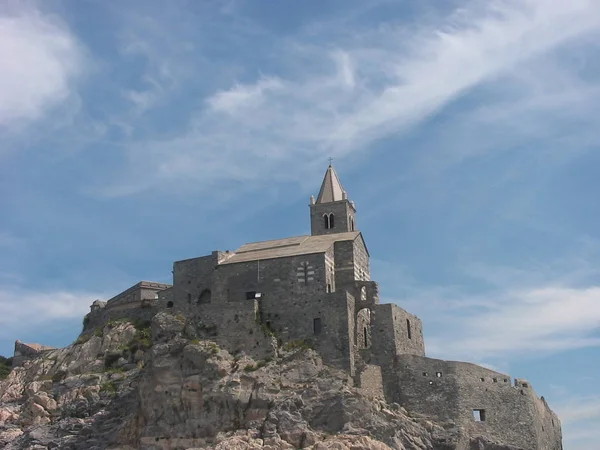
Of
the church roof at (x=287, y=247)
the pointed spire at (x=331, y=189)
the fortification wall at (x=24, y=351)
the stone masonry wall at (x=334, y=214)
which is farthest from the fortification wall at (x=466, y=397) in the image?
the fortification wall at (x=24, y=351)

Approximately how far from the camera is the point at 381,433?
58281mm

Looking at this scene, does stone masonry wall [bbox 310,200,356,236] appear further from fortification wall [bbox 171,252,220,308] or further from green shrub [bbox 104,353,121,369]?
green shrub [bbox 104,353,121,369]

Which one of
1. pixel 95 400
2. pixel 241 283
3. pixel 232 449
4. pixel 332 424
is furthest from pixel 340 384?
pixel 95 400

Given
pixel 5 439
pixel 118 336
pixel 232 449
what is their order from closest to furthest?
pixel 232 449, pixel 5 439, pixel 118 336

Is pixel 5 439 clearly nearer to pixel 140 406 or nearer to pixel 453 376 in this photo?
pixel 140 406

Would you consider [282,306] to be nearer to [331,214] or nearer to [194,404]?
[194,404]

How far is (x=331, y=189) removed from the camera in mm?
79438

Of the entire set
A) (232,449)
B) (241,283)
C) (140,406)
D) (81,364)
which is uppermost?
(241,283)

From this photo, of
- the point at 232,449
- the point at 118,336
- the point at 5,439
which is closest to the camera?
the point at 232,449

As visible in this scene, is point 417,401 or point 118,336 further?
point 118,336

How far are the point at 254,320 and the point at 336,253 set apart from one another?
378 inches

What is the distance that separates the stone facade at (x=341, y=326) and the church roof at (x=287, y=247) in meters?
0.11

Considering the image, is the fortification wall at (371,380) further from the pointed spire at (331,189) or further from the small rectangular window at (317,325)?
the pointed spire at (331,189)

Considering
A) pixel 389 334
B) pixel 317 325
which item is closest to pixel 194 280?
pixel 317 325
